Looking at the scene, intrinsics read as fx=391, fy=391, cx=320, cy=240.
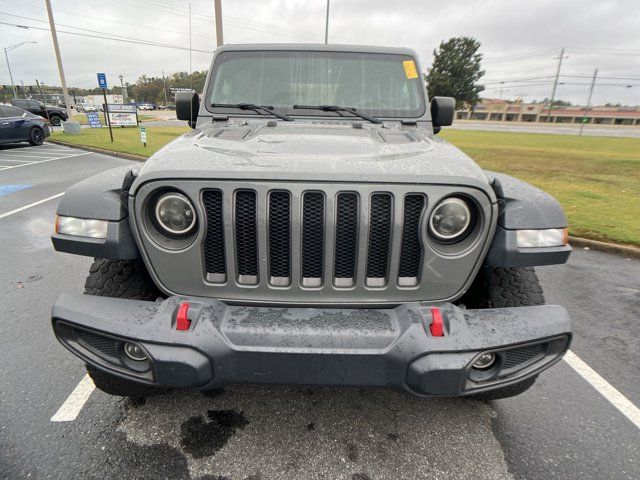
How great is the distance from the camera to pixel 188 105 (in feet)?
10.3

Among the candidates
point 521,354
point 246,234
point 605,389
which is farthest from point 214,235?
point 605,389

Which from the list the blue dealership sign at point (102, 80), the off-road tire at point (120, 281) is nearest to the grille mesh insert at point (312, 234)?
the off-road tire at point (120, 281)

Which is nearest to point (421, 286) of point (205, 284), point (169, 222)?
point (205, 284)

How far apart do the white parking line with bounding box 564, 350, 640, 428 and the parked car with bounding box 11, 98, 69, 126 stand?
27.4 m

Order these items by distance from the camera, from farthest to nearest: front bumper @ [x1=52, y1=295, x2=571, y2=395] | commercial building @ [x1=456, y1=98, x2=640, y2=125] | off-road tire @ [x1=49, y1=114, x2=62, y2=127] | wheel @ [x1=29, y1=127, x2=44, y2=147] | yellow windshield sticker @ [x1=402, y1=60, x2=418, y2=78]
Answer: commercial building @ [x1=456, y1=98, x2=640, y2=125]
off-road tire @ [x1=49, y1=114, x2=62, y2=127]
wheel @ [x1=29, y1=127, x2=44, y2=147]
yellow windshield sticker @ [x1=402, y1=60, x2=418, y2=78]
front bumper @ [x1=52, y1=295, x2=571, y2=395]

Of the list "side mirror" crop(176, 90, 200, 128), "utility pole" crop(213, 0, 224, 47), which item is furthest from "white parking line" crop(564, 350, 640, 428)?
"utility pole" crop(213, 0, 224, 47)

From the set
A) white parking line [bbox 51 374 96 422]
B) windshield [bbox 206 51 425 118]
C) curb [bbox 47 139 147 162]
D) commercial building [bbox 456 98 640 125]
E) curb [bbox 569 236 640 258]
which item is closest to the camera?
white parking line [bbox 51 374 96 422]

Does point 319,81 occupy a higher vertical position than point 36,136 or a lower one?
higher

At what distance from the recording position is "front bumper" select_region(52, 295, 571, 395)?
149cm

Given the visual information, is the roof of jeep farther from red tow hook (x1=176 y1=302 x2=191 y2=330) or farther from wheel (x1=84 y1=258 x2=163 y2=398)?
red tow hook (x1=176 y1=302 x2=191 y2=330)

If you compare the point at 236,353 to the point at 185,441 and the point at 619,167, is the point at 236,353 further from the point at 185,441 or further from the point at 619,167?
the point at 619,167

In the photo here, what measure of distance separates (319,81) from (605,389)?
2876 mm

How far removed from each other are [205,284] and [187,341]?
310 mm

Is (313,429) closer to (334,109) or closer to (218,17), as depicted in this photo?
(334,109)
